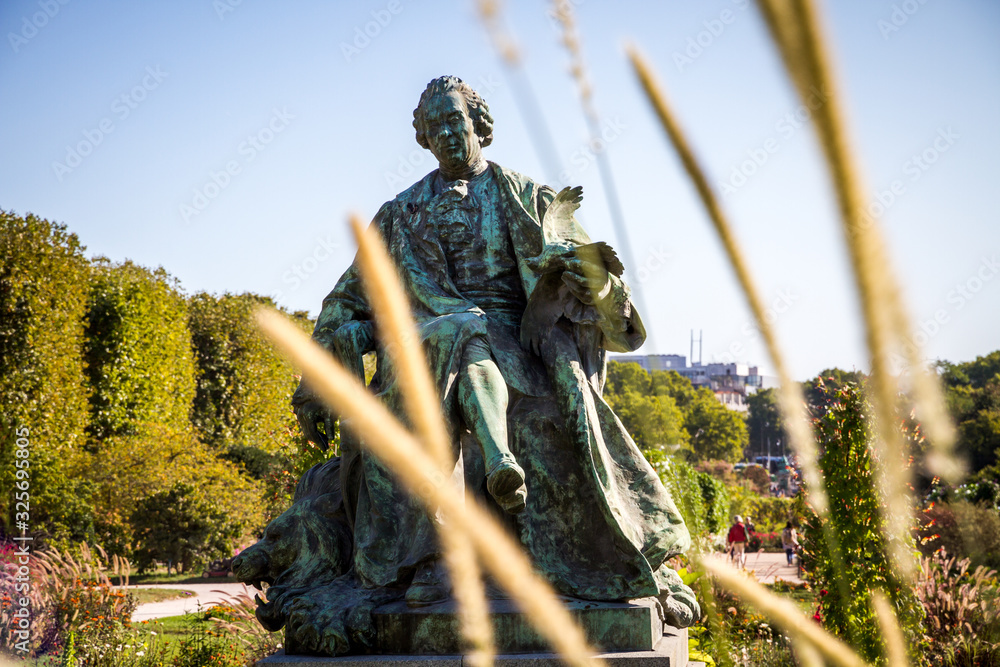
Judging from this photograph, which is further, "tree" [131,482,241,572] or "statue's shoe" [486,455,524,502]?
"tree" [131,482,241,572]

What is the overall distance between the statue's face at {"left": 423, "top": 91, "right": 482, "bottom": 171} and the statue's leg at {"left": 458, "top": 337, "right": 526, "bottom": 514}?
1.05m

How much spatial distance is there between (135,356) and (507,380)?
61.3ft

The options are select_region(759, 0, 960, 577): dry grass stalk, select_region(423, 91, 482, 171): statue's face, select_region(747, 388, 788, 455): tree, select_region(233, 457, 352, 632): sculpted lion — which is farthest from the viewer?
select_region(423, 91, 482, 171): statue's face

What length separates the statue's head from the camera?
14.4ft

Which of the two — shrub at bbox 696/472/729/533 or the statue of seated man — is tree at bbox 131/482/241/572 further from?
the statue of seated man

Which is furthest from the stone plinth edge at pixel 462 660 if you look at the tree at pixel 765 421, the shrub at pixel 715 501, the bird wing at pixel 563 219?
the shrub at pixel 715 501

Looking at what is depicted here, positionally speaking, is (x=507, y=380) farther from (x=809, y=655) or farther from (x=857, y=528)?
(x=809, y=655)

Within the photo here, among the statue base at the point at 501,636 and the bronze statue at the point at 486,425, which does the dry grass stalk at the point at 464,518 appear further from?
the statue base at the point at 501,636

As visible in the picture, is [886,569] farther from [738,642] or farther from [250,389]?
[250,389]

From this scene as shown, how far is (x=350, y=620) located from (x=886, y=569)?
4.48 m

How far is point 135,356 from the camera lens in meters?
20.7

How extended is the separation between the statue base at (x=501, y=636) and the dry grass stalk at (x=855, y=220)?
10.4 feet

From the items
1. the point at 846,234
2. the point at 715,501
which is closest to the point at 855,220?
the point at 846,234

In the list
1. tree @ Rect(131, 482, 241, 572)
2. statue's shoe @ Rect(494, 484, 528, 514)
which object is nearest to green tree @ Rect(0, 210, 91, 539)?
tree @ Rect(131, 482, 241, 572)
